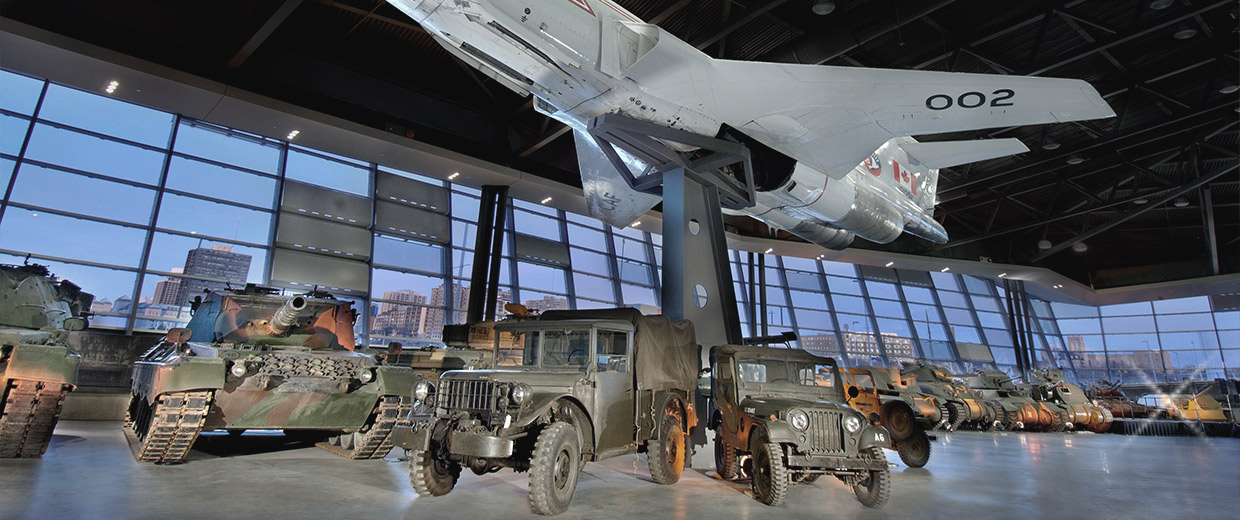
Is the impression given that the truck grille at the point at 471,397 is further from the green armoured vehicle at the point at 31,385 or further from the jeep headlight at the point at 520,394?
the green armoured vehicle at the point at 31,385

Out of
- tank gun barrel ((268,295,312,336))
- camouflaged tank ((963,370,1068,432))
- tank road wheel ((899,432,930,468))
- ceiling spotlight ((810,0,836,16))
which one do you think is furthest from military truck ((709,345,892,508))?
camouflaged tank ((963,370,1068,432))

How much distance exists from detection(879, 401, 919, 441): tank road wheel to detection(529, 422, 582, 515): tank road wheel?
460cm

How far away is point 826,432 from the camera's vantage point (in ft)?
15.1

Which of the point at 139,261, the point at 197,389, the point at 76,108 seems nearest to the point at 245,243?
the point at 139,261

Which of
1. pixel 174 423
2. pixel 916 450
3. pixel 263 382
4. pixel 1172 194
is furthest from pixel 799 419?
pixel 1172 194

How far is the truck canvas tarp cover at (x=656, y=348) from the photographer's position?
17.3ft

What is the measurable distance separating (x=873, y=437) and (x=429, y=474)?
3.40 m

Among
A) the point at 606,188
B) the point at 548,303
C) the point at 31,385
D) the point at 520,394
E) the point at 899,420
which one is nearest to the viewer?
the point at 520,394

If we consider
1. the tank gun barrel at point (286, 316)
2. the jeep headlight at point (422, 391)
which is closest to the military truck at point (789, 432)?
the jeep headlight at point (422, 391)

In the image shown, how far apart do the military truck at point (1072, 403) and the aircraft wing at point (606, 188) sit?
38.8 feet

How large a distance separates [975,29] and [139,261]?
16.3 metres

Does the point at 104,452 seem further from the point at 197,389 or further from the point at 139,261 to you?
the point at 139,261

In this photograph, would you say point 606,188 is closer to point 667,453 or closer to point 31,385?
point 667,453

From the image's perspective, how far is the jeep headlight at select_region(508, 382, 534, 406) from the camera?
13.2ft
